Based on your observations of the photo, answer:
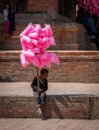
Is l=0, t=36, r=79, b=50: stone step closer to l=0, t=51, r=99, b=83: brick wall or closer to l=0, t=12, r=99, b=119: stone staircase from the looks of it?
l=0, t=12, r=99, b=119: stone staircase

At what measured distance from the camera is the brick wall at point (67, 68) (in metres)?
14.0

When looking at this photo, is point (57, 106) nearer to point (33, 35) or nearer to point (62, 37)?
point (33, 35)

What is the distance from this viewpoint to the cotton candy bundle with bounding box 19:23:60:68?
9.80m

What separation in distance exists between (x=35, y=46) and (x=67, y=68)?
4291 mm

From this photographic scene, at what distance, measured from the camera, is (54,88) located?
12.7 metres

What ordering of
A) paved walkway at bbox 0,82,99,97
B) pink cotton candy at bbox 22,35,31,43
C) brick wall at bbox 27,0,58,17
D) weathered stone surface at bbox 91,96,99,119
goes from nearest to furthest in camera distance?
pink cotton candy at bbox 22,35,31,43 → weathered stone surface at bbox 91,96,99,119 → paved walkway at bbox 0,82,99,97 → brick wall at bbox 27,0,58,17

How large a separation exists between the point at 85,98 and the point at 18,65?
3.84 meters

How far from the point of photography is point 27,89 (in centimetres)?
1255

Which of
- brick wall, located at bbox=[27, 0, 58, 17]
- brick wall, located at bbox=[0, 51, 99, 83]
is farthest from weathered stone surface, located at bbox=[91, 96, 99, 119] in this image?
brick wall, located at bbox=[27, 0, 58, 17]

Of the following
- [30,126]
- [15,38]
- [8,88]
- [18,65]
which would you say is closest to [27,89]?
[8,88]

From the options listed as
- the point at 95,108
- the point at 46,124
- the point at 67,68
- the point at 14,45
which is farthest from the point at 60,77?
the point at 46,124

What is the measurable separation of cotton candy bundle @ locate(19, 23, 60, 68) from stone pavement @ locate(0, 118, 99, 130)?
1217 mm

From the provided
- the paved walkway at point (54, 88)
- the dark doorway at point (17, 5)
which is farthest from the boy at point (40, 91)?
the dark doorway at point (17, 5)

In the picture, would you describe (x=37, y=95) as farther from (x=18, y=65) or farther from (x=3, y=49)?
(x=3, y=49)
